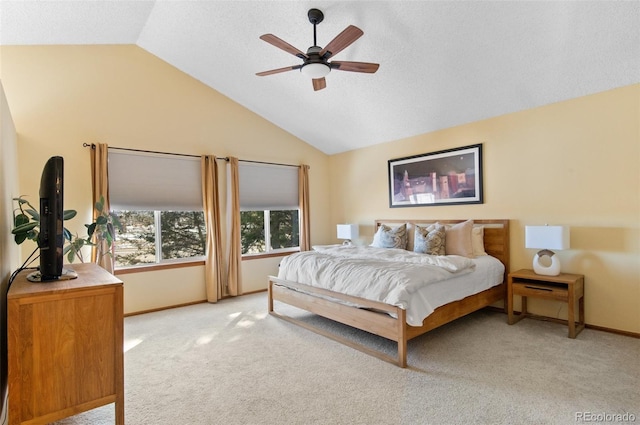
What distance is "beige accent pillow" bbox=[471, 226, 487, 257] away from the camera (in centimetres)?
414

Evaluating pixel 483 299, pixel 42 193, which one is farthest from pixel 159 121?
pixel 483 299

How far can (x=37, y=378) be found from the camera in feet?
5.59

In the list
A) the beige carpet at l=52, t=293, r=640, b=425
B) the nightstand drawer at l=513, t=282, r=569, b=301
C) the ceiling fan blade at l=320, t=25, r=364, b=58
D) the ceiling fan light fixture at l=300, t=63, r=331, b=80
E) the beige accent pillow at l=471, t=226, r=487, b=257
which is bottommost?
the beige carpet at l=52, t=293, r=640, b=425

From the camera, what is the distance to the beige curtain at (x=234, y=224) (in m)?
5.11

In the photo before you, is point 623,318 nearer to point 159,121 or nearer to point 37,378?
point 37,378

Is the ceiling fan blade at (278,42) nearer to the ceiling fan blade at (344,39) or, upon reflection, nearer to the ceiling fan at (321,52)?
the ceiling fan at (321,52)

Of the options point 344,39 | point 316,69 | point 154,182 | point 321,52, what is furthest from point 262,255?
point 344,39

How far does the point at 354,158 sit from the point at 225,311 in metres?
3.47

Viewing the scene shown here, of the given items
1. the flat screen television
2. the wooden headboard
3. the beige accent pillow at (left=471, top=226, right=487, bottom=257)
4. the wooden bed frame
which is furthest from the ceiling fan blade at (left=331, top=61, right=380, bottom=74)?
the wooden headboard

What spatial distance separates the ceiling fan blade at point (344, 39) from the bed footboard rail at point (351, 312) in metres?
2.20

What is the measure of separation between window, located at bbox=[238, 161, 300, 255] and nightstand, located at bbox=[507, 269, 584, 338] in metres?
3.64

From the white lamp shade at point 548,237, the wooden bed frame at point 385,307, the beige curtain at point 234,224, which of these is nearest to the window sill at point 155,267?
the beige curtain at point 234,224

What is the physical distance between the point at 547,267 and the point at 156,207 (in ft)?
16.1

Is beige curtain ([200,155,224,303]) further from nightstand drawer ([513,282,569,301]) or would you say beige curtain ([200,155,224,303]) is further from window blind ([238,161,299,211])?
nightstand drawer ([513,282,569,301])
